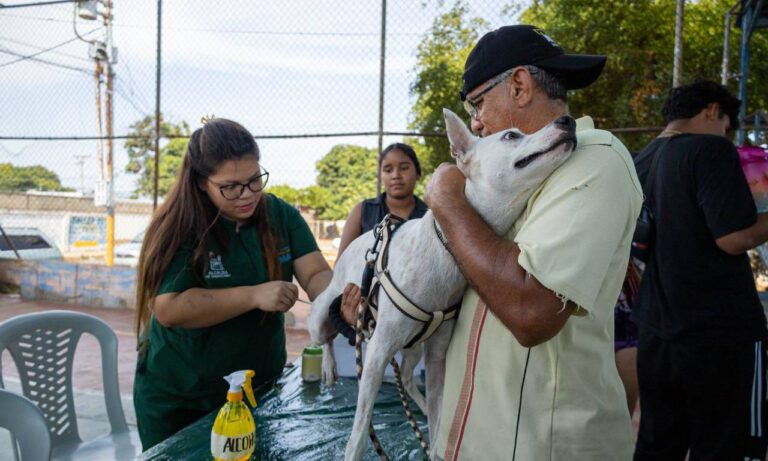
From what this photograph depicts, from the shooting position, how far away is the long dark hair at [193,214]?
6.73 ft

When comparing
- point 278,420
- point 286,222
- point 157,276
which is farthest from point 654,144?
point 157,276

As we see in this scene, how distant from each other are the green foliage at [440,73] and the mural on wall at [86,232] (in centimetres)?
1961

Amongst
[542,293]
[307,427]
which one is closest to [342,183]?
[307,427]

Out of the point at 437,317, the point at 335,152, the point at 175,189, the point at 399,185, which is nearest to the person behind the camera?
the point at 437,317

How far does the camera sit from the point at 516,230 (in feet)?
4.25

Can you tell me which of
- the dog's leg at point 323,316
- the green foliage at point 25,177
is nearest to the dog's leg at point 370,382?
the dog's leg at point 323,316

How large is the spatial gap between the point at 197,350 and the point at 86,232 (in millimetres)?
24943

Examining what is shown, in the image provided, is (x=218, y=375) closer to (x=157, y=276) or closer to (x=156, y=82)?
(x=157, y=276)

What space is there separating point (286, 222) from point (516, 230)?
4.78 ft

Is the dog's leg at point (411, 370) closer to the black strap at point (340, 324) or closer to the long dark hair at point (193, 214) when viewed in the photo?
the black strap at point (340, 324)

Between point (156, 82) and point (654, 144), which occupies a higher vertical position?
point (156, 82)

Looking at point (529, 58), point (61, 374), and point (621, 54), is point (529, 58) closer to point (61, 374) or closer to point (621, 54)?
point (61, 374)

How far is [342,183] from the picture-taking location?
29.5 meters

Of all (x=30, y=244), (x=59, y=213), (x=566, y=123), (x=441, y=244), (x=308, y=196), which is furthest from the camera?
(x=308, y=196)
